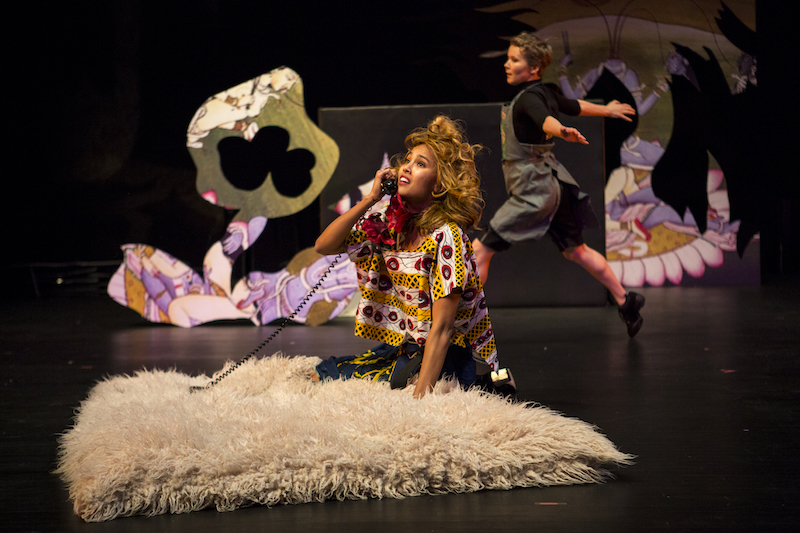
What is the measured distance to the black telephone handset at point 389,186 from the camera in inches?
85.9

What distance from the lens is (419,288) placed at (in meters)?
2.20

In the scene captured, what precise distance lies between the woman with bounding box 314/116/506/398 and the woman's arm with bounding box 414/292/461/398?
0.03 meters

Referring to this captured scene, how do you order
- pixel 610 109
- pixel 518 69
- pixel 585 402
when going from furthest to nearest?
pixel 518 69
pixel 610 109
pixel 585 402

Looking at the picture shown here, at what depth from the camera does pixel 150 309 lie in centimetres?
433

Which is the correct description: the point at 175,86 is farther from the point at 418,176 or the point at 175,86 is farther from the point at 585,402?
the point at 585,402

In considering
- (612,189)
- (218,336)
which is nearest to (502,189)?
(612,189)

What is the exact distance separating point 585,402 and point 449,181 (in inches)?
32.0

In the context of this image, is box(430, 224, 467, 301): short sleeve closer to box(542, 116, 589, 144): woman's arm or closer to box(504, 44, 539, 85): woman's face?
box(542, 116, 589, 144): woman's arm

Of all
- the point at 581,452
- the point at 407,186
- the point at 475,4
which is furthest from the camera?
the point at 475,4

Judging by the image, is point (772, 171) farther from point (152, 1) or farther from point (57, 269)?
point (57, 269)

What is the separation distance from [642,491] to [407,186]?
1016 millimetres

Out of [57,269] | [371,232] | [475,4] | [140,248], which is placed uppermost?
[475,4]

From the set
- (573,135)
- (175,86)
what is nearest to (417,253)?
(573,135)

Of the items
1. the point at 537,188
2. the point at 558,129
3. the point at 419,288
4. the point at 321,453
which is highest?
the point at 558,129
